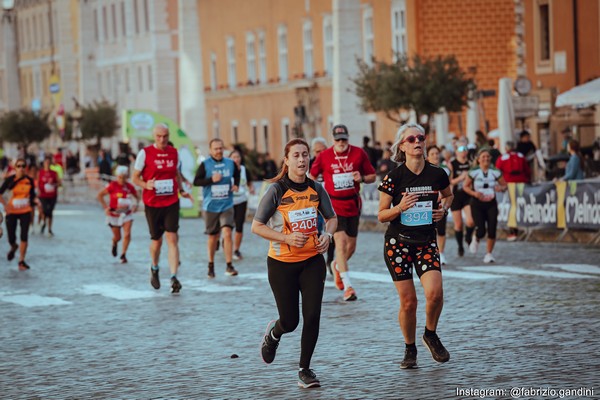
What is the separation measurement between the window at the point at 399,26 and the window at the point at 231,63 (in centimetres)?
1888

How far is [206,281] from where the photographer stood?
67.5ft

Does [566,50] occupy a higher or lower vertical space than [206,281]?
higher

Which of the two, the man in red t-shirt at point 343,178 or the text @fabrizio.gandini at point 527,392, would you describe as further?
the man in red t-shirt at point 343,178

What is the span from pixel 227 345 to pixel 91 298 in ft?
18.1

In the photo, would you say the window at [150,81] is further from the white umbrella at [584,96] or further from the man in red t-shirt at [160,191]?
the man in red t-shirt at [160,191]

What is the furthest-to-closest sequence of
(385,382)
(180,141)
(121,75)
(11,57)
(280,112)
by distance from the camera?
(11,57) → (121,75) → (280,112) → (180,141) → (385,382)

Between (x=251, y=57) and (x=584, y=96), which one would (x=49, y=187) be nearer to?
(x=584, y=96)

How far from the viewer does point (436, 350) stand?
459 inches

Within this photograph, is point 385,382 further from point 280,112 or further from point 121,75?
point 121,75

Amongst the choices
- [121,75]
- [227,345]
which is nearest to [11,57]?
[121,75]

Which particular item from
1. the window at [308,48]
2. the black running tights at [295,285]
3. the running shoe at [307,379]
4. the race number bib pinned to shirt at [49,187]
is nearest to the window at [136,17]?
the window at [308,48]

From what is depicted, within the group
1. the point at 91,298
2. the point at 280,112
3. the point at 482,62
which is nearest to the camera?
the point at 91,298

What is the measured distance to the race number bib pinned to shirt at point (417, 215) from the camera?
11750 millimetres

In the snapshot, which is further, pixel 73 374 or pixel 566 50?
pixel 566 50
